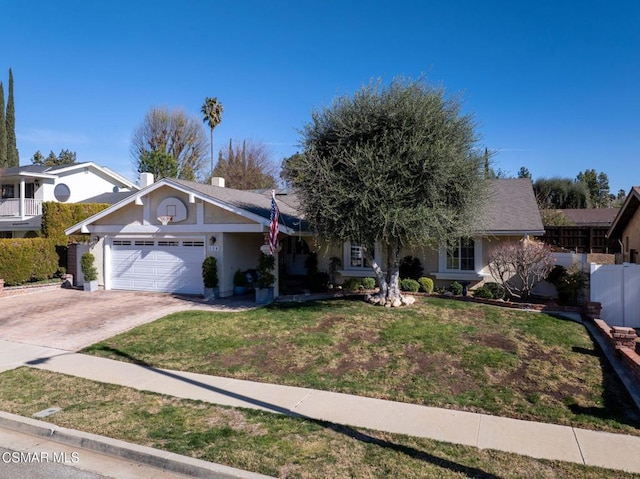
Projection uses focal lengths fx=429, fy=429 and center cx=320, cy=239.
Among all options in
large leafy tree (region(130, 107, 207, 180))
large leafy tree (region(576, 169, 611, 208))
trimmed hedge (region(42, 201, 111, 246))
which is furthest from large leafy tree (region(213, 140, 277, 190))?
large leafy tree (region(576, 169, 611, 208))

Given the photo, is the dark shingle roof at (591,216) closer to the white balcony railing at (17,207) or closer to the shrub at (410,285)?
the shrub at (410,285)

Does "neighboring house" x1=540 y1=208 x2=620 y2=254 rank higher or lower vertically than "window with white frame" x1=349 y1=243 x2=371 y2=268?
higher

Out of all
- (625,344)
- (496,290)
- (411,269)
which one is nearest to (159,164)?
(411,269)

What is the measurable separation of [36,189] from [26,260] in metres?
10.5

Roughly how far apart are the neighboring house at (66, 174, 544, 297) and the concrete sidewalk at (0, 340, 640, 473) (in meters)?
7.27

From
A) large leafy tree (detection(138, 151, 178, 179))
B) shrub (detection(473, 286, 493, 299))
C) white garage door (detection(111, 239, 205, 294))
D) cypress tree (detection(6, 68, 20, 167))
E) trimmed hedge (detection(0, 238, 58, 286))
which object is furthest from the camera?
cypress tree (detection(6, 68, 20, 167))

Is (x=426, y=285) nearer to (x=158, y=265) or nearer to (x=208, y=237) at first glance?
(x=208, y=237)

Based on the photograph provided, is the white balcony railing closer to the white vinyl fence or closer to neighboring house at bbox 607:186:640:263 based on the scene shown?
the white vinyl fence

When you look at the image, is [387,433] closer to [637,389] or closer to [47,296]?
[637,389]

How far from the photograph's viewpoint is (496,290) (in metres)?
14.1

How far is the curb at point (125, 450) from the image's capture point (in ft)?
15.6

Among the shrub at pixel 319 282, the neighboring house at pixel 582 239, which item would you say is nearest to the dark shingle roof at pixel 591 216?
the neighboring house at pixel 582 239

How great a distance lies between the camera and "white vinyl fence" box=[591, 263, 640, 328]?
11.6 metres

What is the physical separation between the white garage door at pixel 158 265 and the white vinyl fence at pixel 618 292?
1290cm
